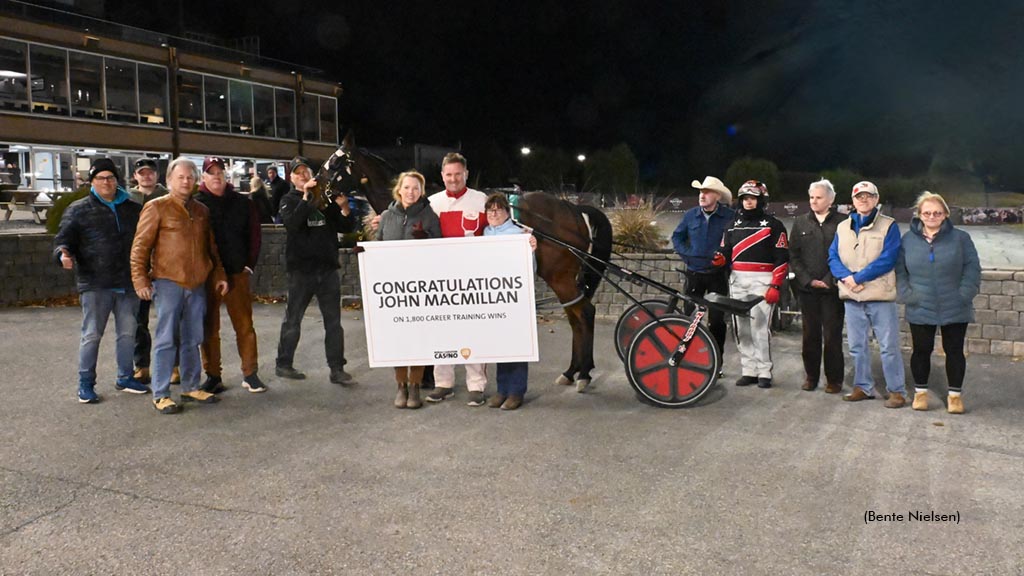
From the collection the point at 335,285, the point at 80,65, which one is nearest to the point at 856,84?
the point at 335,285

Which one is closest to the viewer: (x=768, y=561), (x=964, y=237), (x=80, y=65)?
(x=768, y=561)

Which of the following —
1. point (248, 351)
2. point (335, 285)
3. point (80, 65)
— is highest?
point (80, 65)

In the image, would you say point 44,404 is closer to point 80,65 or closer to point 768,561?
point 768,561

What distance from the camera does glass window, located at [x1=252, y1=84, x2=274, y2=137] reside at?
40.7 meters

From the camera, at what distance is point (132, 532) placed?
3.89m

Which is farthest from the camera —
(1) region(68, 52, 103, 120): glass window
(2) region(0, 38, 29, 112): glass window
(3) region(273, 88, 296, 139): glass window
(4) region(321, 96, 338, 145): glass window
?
(4) region(321, 96, 338, 145): glass window

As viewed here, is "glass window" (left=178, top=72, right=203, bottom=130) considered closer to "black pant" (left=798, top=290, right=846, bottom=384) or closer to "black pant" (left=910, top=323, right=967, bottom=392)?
"black pant" (left=798, top=290, right=846, bottom=384)

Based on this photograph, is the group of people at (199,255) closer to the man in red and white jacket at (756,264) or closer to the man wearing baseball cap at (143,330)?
the man wearing baseball cap at (143,330)

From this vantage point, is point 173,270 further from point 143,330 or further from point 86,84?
point 86,84

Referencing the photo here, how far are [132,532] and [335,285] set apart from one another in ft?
12.4

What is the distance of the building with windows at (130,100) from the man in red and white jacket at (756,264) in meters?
29.8

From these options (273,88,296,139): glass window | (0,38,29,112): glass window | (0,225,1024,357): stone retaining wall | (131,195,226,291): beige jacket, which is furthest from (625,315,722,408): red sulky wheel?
(273,88,296,139): glass window

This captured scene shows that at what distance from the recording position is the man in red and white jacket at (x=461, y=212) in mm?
6383

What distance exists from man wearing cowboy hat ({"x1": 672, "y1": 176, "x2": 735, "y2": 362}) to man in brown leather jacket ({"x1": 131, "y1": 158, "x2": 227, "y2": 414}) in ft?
14.7
